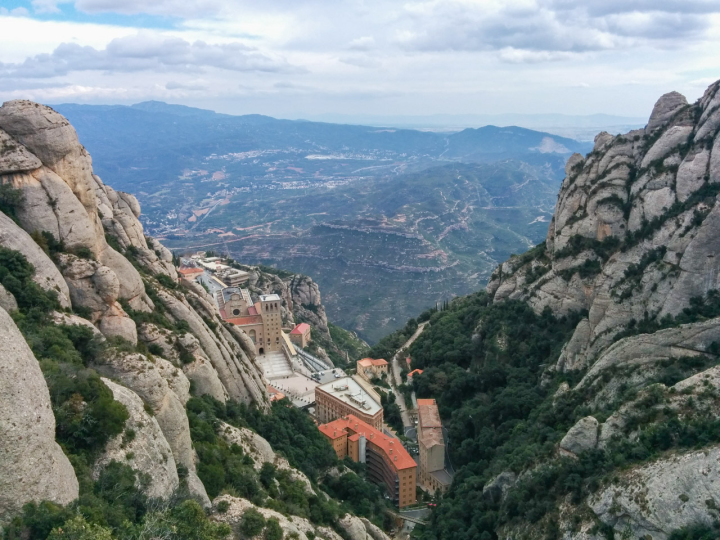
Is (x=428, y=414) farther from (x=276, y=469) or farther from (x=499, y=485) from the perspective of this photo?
(x=276, y=469)

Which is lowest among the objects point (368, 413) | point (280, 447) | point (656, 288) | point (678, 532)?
point (368, 413)

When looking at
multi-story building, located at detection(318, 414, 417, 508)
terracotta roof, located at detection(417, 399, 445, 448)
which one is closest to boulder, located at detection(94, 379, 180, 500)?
multi-story building, located at detection(318, 414, 417, 508)

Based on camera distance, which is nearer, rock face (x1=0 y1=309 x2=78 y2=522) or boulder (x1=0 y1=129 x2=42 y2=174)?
rock face (x1=0 y1=309 x2=78 y2=522)

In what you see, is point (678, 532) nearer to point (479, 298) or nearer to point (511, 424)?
point (511, 424)

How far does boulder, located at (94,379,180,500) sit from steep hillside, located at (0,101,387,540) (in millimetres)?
57

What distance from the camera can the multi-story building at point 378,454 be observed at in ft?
170

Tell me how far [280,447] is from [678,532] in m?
25.5

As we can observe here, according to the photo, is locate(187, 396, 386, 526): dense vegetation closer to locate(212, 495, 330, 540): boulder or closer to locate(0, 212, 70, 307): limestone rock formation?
locate(212, 495, 330, 540): boulder

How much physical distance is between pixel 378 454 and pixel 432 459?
5063mm

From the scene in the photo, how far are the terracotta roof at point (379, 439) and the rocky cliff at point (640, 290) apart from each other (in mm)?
15112

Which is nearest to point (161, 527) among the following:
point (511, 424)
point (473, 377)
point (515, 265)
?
point (511, 424)

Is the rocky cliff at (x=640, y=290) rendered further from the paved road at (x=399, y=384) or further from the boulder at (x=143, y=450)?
the boulder at (x=143, y=450)

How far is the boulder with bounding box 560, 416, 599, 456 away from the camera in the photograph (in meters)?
34.9

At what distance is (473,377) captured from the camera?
64062mm
